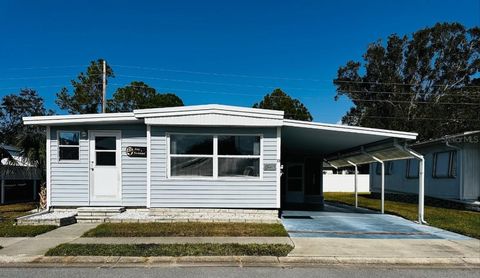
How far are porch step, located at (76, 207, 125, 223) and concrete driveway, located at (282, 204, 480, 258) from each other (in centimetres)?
464

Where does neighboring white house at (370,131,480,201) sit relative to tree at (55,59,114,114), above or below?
below

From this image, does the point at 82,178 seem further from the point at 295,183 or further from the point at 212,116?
the point at 295,183

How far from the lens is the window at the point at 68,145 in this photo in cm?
1112

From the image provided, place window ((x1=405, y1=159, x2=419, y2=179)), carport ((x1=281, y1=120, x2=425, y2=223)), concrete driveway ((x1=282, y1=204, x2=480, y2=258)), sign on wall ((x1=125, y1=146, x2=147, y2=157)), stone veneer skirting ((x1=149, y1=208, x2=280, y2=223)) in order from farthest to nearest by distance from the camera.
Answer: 1. window ((x1=405, y1=159, x2=419, y2=179))
2. sign on wall ((x1=125, y1=146, x2=147, y2=157))
3. carport ((x1=281, y1=120, x2=425, y2=223))
4. stone veneer skirting ((x1=149, y1=208, x2=280, y2=223))
5. concrete driveway ((x1=282, y1=204, x2=480, y2=258))

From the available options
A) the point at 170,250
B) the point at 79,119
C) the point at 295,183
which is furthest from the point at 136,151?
the point at 295,183

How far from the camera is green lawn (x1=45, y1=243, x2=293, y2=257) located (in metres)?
6.40

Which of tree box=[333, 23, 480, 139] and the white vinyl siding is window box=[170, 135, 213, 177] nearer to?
the white vinyl siding

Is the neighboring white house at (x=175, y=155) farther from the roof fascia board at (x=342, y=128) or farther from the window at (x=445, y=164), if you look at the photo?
the window at (x=445, y=164)

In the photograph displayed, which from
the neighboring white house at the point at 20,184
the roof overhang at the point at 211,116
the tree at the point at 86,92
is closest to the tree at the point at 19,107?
the tree at the point at 86,92

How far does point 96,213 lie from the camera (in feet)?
33.9

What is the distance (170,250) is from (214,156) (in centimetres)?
431

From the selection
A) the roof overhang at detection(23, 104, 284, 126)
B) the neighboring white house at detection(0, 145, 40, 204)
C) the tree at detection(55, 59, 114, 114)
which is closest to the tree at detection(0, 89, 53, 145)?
the tree at detection(55, 59, 114, 114)

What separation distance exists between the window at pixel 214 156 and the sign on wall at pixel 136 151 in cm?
98

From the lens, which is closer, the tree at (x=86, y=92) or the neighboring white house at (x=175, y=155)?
the neighboring white house at (x=175, y=155)
